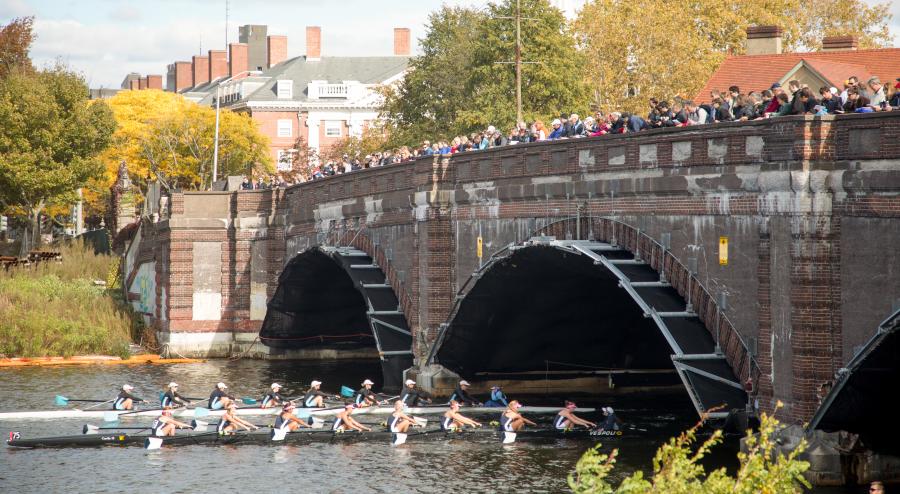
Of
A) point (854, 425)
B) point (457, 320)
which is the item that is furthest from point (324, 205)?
point (854, 425)

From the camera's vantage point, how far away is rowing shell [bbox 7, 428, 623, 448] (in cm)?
3456

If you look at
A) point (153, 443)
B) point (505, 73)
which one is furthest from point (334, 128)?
point (153, 443)

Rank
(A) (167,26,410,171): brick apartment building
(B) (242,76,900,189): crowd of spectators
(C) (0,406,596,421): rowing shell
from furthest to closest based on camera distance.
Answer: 1. (A) (167,26,410,171): brick apartment building
2. (C) (0,406,596,421): rowing shell
3. (B) (242,76,900,189): crowd of spectators

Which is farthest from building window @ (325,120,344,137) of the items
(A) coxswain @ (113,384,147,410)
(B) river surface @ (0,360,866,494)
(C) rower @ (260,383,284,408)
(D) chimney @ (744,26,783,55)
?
(A) coxswain @ (113,384,147,410)

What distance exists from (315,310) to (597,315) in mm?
17876

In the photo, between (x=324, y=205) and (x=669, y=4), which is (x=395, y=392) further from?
(x=669, y=4)

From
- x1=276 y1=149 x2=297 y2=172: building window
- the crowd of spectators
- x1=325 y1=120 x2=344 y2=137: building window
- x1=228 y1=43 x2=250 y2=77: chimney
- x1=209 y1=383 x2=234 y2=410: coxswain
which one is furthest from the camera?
x1=228 y1=43 x2=250 y2=77: chimney

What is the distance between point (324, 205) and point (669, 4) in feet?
112

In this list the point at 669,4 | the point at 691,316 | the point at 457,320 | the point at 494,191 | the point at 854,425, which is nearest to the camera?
the point at 854,425

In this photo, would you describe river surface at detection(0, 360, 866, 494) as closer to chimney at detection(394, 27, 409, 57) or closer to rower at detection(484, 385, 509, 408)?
rower at detection(484, 385, 509, 408)

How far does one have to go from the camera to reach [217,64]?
5089 inches

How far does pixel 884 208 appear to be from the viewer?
23.3 meters

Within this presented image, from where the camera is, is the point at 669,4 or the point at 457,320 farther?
the point at 669,4

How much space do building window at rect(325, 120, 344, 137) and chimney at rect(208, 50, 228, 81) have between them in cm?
2217
